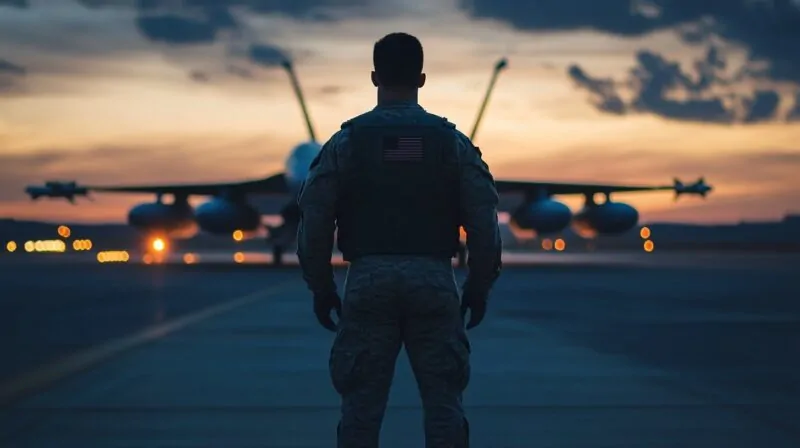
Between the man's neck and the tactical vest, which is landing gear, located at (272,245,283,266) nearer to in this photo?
the man's neck

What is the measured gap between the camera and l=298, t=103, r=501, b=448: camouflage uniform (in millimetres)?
4605

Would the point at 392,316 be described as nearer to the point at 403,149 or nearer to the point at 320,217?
the point at 320,217

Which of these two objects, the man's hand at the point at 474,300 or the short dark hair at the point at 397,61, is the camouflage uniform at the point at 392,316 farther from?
the short dark hair at the point at 397,61

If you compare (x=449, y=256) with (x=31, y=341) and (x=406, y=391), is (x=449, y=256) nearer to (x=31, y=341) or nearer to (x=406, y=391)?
(x=406, y=391)

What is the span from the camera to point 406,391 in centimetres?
896

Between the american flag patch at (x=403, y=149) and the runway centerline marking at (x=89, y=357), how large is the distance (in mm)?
4614

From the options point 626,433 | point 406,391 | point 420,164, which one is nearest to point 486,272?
point 420,164

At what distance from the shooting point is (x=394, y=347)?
4652 millimetres

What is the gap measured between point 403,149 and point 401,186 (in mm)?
153

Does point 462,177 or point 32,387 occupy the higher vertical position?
point 462,177

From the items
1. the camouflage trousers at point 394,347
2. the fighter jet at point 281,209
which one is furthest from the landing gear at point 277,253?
the camouflage trousers at point 394,347

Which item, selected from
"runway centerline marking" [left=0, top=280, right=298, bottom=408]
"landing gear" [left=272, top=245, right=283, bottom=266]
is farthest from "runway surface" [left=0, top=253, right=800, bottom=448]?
"landing gear" [left=272, top=245, right=283, bottom=266]

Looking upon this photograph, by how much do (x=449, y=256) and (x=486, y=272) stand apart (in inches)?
6.8

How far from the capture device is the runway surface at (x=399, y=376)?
23.2 ft
